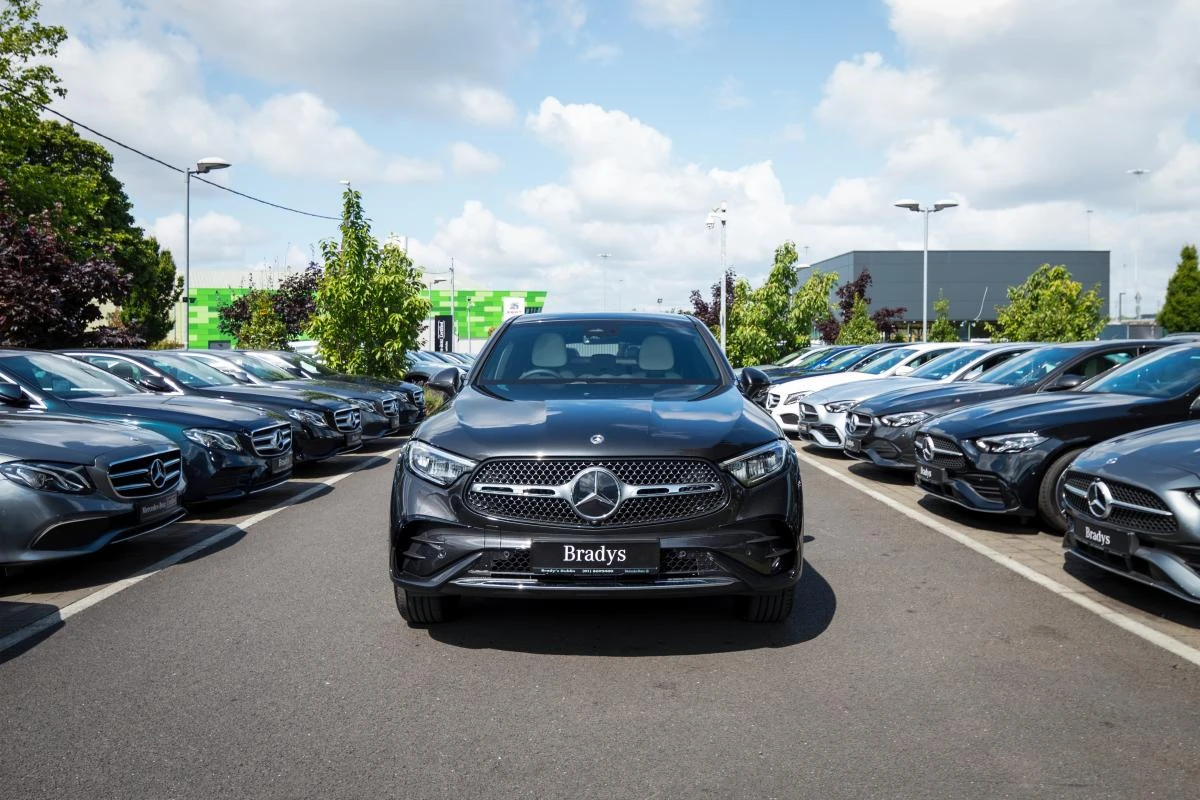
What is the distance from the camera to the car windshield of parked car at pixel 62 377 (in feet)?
26.9

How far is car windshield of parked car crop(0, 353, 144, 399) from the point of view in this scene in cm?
820

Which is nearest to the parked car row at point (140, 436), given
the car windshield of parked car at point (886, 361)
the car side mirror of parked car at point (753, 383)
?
the car side mirror of parked car at point (753, 383)

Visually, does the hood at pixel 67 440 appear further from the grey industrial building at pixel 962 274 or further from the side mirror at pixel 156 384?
the grey industrial building at pixel 962 274

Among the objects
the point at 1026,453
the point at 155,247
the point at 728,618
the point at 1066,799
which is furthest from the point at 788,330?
the point at 155,247

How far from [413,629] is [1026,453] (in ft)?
16.1

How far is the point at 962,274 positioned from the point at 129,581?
75288 millimetres

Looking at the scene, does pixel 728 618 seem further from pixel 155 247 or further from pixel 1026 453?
pixel 155 247

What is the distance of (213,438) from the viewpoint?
28.3ft

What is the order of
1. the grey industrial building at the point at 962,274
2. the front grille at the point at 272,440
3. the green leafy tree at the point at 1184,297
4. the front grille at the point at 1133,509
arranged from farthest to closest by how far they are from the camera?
the grey industrial building at the point at 962,274, the green leafy tree at the point at 1184,297, the front grille at the point at 272,440, the front grille at the point at 1133,509

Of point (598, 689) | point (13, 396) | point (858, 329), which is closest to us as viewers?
point (598, 689)

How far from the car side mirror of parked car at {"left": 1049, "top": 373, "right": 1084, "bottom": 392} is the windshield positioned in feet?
12.9

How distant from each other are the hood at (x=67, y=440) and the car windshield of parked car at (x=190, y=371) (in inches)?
182

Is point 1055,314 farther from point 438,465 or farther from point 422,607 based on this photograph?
point 438,465

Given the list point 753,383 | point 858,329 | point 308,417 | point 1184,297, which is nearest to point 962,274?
point 1184,297
